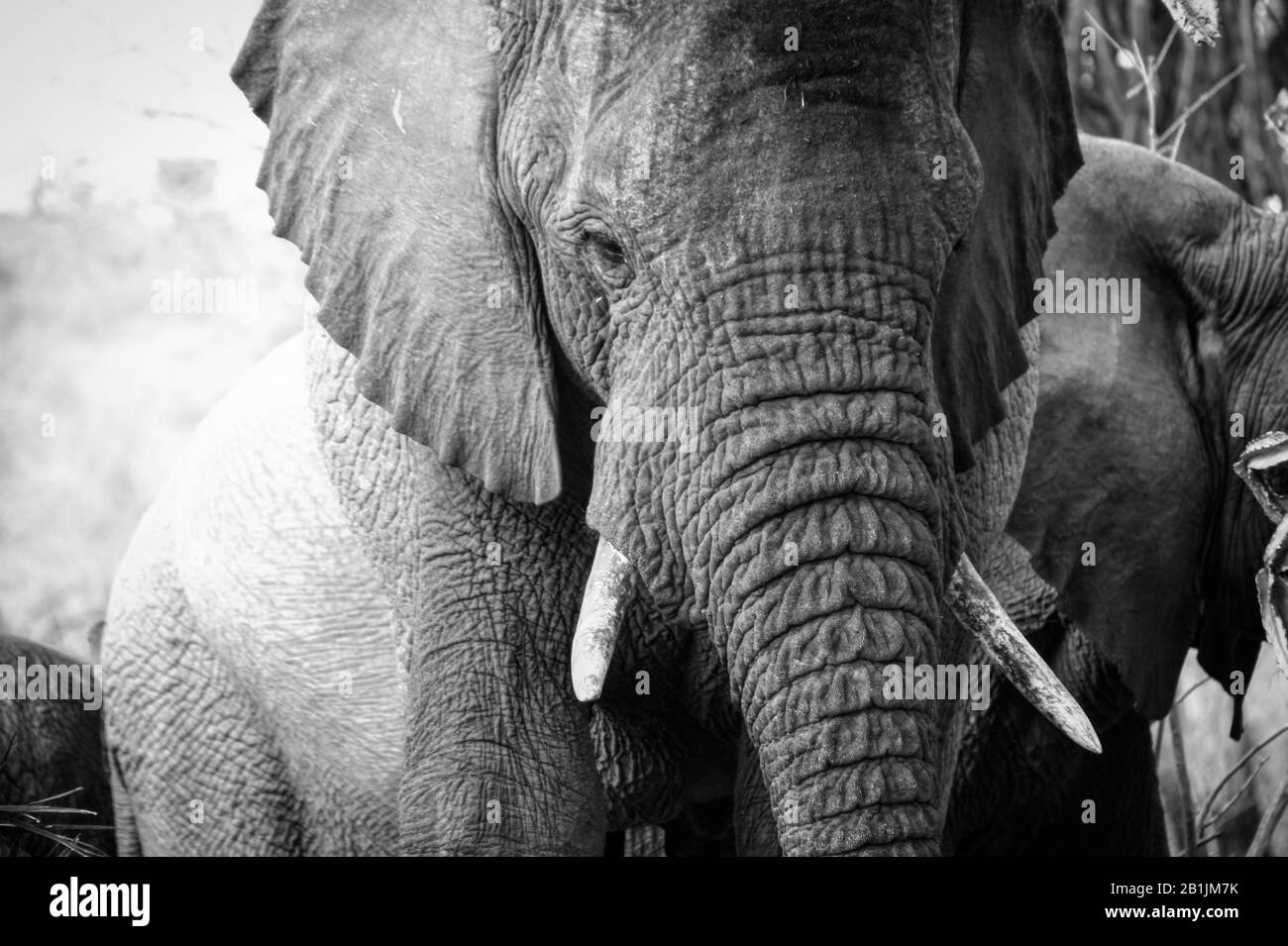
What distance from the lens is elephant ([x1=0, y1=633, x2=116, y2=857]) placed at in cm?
489

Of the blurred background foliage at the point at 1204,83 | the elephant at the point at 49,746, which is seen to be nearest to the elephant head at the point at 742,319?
the elephant at the point at 49,746

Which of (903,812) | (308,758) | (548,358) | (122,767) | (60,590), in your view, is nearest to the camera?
(903,812)

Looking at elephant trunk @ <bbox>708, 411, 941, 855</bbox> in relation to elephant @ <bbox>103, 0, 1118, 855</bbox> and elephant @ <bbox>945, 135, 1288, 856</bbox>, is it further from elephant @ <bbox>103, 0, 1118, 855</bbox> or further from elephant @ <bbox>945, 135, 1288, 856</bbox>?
elephant @ <bbox>945, 135, 1288, 856</bbox>

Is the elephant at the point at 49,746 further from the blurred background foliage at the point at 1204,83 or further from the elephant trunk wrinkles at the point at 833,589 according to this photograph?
the blurred background foliage at the point at 1204,83

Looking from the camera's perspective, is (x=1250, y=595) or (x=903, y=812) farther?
(x=1250, y=595)

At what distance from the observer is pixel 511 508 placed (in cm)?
341

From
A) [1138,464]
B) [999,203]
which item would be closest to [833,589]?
[999,203]

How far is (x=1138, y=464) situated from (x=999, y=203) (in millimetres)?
1322

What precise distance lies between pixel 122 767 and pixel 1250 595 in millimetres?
2416

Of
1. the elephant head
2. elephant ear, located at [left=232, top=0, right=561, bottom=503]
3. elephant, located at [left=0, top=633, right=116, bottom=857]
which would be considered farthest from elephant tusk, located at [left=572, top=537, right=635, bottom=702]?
elephant, located at [left=0, top=633, right=116, bottom=857]

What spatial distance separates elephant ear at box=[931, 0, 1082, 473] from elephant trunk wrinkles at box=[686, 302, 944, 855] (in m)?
0.46

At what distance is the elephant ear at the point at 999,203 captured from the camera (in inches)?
132
